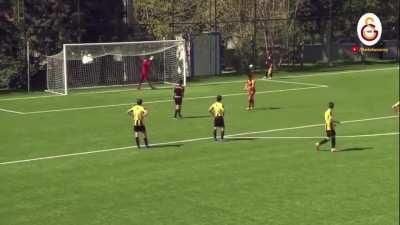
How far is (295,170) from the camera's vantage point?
19.4 m

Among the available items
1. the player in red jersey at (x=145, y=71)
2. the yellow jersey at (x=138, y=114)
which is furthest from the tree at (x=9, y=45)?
the yellow jersey at (x=138, y=114)

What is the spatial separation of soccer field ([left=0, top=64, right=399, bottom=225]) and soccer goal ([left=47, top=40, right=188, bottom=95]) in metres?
6.74

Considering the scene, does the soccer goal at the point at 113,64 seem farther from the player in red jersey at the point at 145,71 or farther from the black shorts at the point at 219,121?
the black shorts at the point at 219,121

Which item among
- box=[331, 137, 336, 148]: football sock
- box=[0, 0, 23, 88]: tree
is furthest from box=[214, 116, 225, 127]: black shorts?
box=[0, 0, 23, 88]: tree

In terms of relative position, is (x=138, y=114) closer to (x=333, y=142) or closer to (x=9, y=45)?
(x=333, y=142)

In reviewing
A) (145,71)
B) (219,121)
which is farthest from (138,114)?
(145,71)

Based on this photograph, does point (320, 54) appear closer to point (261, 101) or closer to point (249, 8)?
point (249, 8)

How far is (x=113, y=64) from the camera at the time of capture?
Result: 48.2 meters

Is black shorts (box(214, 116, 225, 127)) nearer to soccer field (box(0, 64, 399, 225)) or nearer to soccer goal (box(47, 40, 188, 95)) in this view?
soccer field (box(0, 64, 399, 225))

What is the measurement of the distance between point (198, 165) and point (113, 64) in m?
28.8

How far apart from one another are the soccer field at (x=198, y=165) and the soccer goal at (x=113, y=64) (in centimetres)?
674

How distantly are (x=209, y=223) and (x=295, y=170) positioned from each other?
5981 mm

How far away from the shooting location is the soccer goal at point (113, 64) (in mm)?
44906

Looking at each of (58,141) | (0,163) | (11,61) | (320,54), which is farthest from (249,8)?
(0,163)
